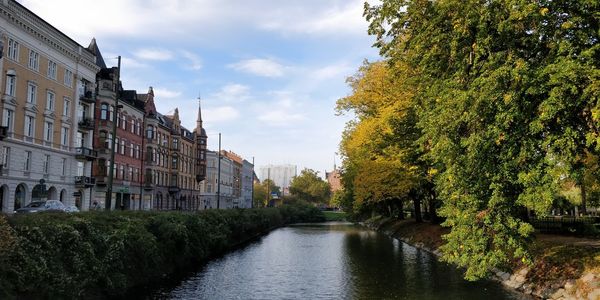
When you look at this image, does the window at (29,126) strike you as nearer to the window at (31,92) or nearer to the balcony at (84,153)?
the window at (31,92)

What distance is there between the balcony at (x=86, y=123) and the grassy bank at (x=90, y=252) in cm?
3002

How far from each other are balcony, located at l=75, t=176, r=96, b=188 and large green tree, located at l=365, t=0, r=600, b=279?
44153 mm

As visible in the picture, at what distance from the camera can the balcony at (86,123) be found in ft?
174

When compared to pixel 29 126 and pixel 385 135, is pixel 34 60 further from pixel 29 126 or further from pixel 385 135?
pixel 385 135

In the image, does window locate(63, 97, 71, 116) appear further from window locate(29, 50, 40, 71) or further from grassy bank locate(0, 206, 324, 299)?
grassy bank locate(0, 206, 324, 299)

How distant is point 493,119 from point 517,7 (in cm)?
369

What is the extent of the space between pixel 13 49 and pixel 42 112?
7.28 meters

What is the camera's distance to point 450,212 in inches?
699

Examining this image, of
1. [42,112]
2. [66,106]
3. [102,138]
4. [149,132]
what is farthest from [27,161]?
[149,132]

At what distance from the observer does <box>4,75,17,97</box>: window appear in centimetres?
4031

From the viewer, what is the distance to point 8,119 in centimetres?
4088

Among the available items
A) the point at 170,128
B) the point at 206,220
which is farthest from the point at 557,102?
the point at 170,128

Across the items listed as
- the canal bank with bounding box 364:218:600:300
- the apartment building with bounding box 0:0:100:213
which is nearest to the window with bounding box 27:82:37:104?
the apartment building with bounding box 0:0:100:213

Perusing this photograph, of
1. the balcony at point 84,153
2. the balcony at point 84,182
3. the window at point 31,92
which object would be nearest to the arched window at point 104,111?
the balcony at point 84,153
